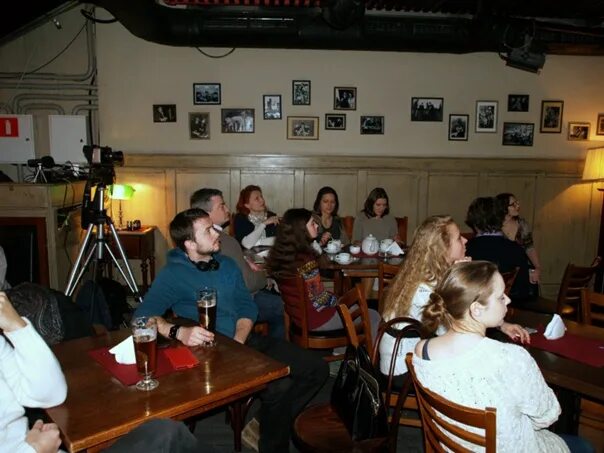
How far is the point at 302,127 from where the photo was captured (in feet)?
17.6

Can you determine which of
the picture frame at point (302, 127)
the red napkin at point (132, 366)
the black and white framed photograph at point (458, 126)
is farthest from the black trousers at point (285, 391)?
the black and white framed photograph at point (458, 126)

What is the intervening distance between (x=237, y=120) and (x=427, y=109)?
7.24ft

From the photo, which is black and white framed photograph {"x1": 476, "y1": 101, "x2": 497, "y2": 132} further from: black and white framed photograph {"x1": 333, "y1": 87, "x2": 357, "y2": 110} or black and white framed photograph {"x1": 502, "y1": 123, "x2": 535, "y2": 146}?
black and white framed photograph {"x1": 333, "y1": 87, "x2": 357, "y2": 110}

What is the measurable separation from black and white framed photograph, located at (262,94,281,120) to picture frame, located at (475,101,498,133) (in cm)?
233

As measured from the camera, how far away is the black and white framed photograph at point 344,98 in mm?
5352

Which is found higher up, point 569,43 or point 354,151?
point 569,43

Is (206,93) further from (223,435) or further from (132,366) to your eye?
(132,366)

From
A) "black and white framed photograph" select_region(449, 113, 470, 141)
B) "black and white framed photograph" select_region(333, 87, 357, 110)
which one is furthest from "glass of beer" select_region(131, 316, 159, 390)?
"black and white framed photograph" select_region(449, 113, 470, 141)

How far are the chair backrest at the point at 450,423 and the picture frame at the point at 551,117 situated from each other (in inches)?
195

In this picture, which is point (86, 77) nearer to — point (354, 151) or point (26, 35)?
point (26, 35)

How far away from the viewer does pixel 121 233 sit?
4.98m

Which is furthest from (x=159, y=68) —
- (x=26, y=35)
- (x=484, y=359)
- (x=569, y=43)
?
(x=484, y=359)

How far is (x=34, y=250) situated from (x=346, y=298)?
133 inches

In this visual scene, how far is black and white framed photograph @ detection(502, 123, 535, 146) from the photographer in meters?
5.48
